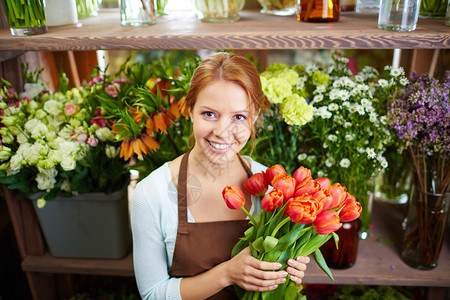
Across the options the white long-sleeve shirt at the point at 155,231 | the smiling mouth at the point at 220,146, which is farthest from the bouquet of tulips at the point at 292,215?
the white long-sleeve shirt at the point at 155,231

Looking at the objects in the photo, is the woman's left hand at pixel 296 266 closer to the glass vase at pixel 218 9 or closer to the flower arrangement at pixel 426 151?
the flower arrangement at pixel 426 151

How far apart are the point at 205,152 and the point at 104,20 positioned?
667mm

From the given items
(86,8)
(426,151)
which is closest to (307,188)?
(426,151)

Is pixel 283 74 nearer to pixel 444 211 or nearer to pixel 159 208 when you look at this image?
pixel 159 208

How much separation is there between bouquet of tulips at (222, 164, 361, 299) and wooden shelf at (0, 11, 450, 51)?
0.36 metres

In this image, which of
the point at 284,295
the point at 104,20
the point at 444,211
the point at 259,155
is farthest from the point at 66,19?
the point at 444,211

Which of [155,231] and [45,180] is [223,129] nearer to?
[155,231]

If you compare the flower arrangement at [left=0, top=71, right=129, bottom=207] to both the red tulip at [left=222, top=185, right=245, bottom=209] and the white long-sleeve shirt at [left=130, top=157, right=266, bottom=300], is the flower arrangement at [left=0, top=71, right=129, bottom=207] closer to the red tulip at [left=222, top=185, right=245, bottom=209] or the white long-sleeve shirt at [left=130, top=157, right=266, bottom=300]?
the white long-sleeve shirt at [left=130, top=157, right=266, bottom=300]

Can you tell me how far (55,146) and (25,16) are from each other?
0.38m

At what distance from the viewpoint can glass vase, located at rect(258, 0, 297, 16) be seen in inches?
52.9

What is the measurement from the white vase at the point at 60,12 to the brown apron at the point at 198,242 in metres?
0.63

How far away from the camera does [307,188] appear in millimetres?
821

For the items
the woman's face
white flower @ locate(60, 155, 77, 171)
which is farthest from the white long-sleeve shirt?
white flower @ locate(60, 155, 77, 171)

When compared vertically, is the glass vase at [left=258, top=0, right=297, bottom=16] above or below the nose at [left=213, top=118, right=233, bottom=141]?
above
